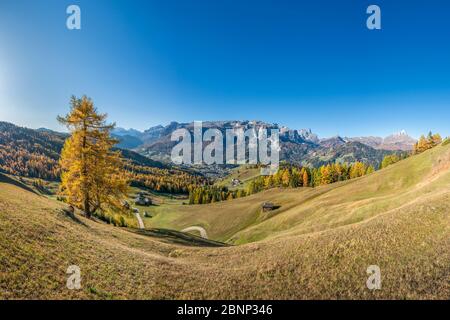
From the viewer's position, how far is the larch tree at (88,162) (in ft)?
106

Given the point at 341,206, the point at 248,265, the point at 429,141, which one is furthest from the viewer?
the point at 429,141

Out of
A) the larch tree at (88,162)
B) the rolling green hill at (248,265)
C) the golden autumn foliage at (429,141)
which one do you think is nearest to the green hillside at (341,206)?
the rolling green hill at (248,265)

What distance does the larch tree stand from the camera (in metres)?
32.3

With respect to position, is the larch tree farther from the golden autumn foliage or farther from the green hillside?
the golden autumn foliage

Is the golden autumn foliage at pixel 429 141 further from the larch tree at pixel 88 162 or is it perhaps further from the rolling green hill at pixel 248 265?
the larch tree at pixel 88 162

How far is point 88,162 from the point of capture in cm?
3306

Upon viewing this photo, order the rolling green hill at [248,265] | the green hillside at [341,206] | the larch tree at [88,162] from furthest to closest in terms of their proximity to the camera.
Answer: the green hillside at [341,206] < the larch tree at [88,162] < the rolling green hill at [248,265]

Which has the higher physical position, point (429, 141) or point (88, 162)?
point (429, 141)

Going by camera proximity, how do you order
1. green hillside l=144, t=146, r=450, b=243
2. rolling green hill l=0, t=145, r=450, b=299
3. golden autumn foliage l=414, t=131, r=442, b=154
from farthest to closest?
1. golden autumn foliage l=414, t=131, r=442, b=154
2. green hillside l=144, t=146, r=450, b=243
3. rolling green hill l=0, t=145, r=450, b=299

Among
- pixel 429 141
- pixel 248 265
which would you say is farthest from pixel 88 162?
pixel 429 141

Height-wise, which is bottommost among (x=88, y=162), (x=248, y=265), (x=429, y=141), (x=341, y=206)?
(x=341, y=206)

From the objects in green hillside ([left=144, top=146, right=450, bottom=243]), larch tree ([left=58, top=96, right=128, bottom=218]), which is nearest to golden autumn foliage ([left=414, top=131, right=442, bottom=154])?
green hillside ([left=144, top=146, right=450, bottom=243])

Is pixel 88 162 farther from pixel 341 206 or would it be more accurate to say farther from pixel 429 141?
pixel 429 141

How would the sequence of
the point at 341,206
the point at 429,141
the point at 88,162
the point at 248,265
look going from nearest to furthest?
1. the point at 248,265
2. the point at 88,162
3. the point at 341,206
4. the point at 429,141
